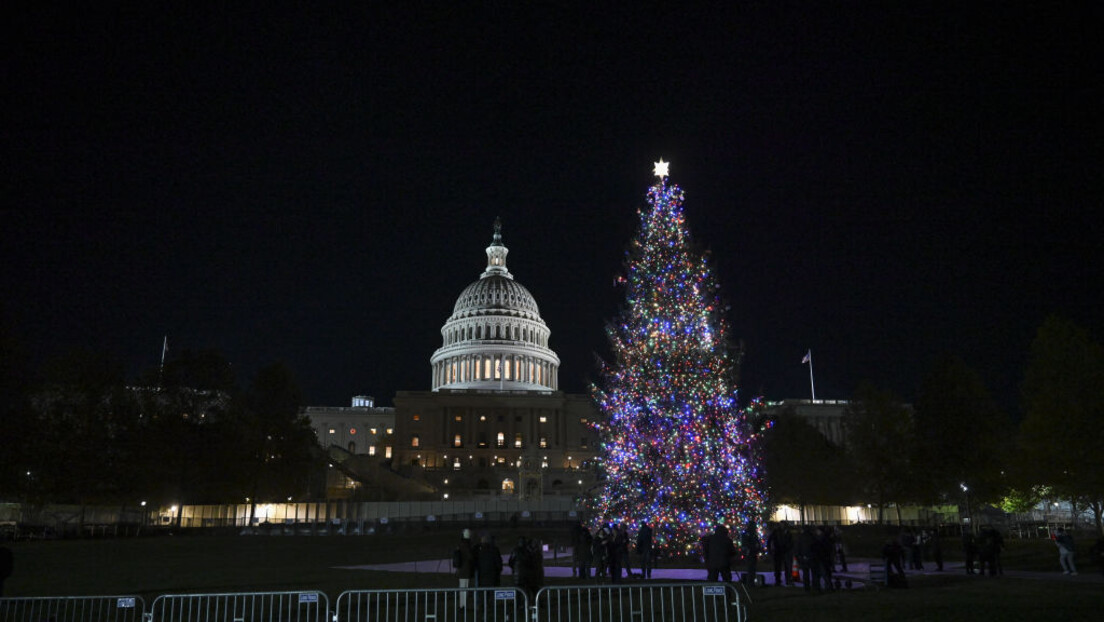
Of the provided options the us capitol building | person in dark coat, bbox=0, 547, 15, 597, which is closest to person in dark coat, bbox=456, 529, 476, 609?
person in dark coat, bbox=0, 547, 15, 597

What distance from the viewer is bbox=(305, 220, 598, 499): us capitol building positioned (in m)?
98.4

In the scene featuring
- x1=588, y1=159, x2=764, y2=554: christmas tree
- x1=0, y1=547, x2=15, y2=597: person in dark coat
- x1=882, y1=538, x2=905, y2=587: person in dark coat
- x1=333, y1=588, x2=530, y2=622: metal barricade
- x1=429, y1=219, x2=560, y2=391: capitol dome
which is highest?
x1=429, y1=219, x2=560, y2=391: capitol dome

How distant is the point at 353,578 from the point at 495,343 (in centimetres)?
12198

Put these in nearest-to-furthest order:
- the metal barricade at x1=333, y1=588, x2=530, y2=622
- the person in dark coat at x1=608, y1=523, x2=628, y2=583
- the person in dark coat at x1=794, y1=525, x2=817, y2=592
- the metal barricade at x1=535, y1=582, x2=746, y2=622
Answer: the metal barricade at x1=535, y1=582, x2=746, y2=622 < the metal barricade at x1=333, y1=588, x2=530, y2=622 < the person in dark coat at x1=794, y1=525, x2=817, y2=592 < the person in dark coat at x1=608, y1=523, x2=628, y2=583

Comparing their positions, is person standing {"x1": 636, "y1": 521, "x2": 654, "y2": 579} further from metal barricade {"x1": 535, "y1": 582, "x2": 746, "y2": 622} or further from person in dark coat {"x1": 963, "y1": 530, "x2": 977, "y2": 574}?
person in dark coat {"x1": 963, "y1": 530, "x2": 977, "y2": 574}

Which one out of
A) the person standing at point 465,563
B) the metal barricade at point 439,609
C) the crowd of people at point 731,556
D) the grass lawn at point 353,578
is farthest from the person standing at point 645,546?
the person standing at point 465,563

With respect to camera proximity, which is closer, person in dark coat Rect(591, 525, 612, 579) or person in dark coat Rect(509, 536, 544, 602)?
person in dark coat Rect(509, 536, 544, 602)

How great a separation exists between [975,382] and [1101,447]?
590 inches

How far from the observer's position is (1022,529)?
46.8 meters

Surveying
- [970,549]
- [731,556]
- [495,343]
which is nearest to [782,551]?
[731,556]

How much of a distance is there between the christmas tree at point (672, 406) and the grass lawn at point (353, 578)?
4.69 metres

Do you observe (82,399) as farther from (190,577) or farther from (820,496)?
(820,496)

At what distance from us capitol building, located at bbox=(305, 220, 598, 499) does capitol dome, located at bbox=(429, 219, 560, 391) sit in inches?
8.4

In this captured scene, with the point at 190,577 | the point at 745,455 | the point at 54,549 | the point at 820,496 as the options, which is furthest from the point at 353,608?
the point at 820,496
